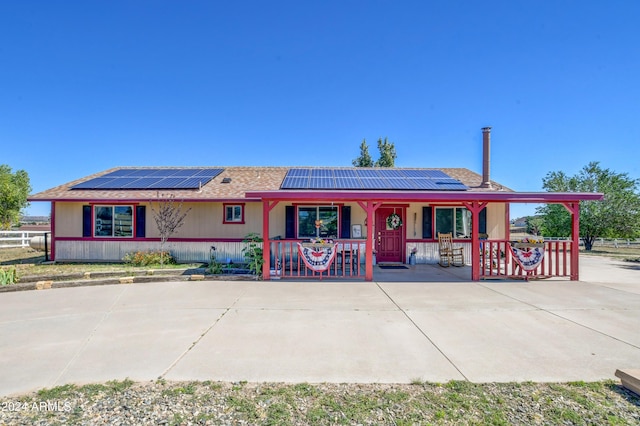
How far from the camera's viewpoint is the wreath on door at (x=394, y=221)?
11664 millimetres

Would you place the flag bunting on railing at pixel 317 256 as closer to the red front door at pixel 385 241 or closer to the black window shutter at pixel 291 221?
the black window shutter at pixel 291 221

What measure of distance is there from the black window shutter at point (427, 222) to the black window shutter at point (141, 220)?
10561 millimetres

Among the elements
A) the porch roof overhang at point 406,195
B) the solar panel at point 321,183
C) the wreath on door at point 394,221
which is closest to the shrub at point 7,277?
the porch roof overhang at point 406,195

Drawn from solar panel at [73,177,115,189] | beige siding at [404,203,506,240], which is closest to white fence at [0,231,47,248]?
solar panel at [73,177,115,189]

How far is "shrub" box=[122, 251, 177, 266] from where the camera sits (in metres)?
10.6

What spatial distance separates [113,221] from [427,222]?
468 inches

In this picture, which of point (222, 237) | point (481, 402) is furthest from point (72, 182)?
point (481, 402)

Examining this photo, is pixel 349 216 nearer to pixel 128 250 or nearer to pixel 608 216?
pixel 128 250

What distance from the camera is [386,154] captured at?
1170 inches

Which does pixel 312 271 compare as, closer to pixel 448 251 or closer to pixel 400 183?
pixel 400 183

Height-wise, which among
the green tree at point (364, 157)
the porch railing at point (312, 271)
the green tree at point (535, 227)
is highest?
the green tree at point (364, 157)

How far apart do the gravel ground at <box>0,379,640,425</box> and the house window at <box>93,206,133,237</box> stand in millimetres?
9650

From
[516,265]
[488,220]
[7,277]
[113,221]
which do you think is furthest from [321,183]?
[7,277]

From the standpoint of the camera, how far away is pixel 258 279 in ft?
28.7
